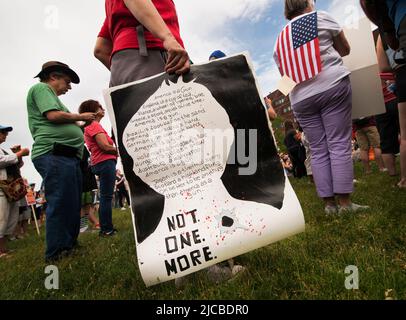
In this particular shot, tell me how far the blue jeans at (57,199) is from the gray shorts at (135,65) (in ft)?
4.95

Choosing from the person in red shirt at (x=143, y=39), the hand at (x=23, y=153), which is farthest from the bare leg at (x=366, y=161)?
the hand at (x=23, y=153)

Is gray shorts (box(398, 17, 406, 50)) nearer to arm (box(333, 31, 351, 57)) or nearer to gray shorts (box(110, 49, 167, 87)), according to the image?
arm (box(333, 31, 351, 57))

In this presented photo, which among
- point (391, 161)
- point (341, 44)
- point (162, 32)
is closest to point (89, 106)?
point (162, 32)

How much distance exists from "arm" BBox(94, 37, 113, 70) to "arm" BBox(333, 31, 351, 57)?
2015 mm

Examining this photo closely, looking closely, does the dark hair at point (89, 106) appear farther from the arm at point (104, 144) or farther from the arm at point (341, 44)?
the arm at point (341, 44)

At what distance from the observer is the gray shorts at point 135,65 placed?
1.86 m

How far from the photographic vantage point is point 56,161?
119 inches

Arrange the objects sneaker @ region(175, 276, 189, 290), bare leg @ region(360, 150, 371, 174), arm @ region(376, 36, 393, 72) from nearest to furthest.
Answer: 1. sneaker @ region(175, 276, 189, 290)
2. arm @ region(376, 36, 393, 72)
3. bare leg @ region(360, 150, 371, 174)

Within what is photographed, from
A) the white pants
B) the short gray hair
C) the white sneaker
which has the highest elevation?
the short gray hair

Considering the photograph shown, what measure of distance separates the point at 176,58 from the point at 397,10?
138cm

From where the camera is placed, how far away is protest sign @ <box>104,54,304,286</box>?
1487 millimetres

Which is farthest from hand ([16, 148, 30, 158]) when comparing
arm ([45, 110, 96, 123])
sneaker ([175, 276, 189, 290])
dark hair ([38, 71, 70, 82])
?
sneaker ([175, 276, 189, 290])

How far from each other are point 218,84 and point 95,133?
10.1 ft
